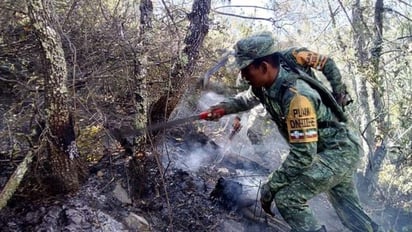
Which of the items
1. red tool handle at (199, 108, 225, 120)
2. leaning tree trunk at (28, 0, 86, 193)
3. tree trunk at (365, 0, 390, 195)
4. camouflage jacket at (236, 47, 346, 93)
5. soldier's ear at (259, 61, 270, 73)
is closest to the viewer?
soldier's ear at (259, 61, 270, 73)

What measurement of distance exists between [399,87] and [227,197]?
3.06 metres

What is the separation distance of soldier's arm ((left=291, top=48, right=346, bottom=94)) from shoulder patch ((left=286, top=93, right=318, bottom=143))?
1.85 feet

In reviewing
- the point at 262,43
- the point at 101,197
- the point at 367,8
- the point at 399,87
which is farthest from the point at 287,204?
the point at 367,8

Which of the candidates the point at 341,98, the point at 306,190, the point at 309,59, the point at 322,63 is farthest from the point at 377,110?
the point at 306,190

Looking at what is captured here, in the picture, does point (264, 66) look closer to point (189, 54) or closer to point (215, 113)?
point (215, 113)

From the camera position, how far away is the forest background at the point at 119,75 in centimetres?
307

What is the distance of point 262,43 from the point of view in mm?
2625

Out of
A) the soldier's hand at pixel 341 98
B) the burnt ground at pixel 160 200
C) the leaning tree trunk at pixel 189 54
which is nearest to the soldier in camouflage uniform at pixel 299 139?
the soldier's hand at pixel 341 98

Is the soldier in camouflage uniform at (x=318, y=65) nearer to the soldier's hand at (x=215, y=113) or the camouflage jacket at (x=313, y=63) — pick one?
the camouflage jacket at (x=313, y=63)

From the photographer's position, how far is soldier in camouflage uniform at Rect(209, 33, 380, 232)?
262 centimetres

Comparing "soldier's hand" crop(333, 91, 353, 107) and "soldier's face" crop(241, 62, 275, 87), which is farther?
"soldier's hand" crop(333, 91, 353, 107)

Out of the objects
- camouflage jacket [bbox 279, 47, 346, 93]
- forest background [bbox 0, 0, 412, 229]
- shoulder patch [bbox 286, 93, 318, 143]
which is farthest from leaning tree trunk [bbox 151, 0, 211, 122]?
shoulder patch [bbox 286, 93, 318, 143]

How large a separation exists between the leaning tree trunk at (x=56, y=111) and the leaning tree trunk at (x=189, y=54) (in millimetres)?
1193

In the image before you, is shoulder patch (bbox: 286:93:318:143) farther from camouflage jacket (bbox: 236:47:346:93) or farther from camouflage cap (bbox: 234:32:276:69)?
camouflage jacket (bbox: 236:47:346:93)
